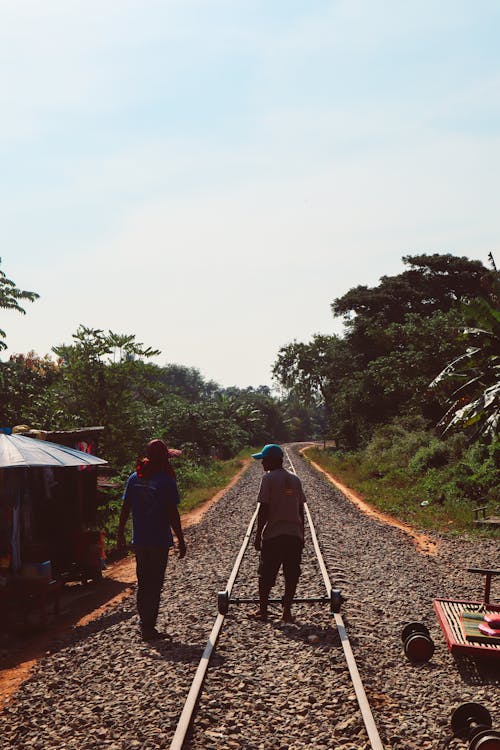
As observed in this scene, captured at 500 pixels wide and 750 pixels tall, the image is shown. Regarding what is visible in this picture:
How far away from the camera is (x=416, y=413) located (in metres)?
35.2

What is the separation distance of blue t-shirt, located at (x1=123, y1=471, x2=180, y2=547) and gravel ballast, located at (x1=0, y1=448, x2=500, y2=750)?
41.8 inches

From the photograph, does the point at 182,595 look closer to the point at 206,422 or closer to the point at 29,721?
the point at 29,721

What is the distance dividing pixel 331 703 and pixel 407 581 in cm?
490

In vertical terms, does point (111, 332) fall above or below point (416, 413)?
above

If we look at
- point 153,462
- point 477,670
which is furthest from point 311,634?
point 153,462

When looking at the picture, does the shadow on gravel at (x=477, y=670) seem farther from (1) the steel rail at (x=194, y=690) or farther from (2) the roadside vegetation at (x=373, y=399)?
(2) the roadside vegetation at (x=373, y=399)

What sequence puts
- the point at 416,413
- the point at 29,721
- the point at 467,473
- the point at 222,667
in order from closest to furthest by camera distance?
1. the point at 29,721
2. the point at 222,667
3. the point at 467,473
4. the point at 416,413

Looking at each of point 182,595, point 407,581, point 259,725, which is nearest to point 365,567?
point 407,581

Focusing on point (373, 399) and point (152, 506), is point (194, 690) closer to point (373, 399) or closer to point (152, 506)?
point (152, 506)

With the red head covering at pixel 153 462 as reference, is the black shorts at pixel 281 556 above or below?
below

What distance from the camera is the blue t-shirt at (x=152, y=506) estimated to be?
696cm

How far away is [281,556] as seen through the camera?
7316 millimetres

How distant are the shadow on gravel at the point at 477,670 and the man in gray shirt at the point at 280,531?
189cm

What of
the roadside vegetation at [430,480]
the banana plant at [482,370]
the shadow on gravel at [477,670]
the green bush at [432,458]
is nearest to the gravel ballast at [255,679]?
the shadow on gravel at [477,670]
